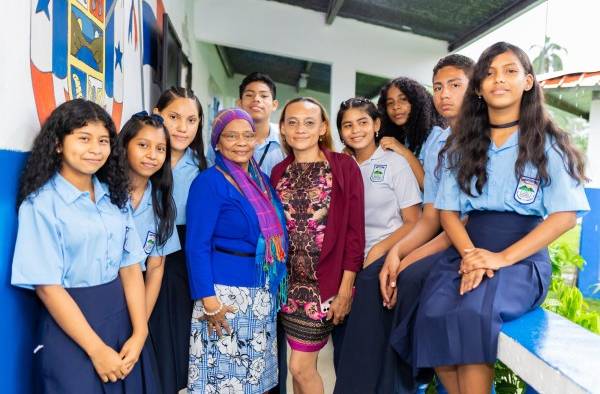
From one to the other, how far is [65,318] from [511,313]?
3.72ft

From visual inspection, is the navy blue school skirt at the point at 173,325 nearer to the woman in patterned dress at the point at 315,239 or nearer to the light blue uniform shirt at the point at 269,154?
the woman in patterned dress at the point at 315,239

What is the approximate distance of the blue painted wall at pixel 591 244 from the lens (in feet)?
13.9

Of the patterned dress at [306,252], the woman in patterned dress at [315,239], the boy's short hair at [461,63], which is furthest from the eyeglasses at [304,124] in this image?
the boy's short hair at [461,63]

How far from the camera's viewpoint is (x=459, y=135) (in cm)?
159

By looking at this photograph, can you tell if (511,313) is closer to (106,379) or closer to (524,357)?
(524,357)

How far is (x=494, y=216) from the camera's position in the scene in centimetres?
147

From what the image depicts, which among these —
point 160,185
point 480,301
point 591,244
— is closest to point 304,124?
point 160,185

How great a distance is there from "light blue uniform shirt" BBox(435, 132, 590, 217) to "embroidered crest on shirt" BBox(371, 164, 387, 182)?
47 cm

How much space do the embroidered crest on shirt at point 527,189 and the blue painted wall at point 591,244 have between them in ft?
10.8

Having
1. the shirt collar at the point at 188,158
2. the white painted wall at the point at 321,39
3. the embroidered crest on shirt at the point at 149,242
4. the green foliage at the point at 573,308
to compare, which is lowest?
the green foliage at the point at 573,308

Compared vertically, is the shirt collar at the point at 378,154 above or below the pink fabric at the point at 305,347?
above

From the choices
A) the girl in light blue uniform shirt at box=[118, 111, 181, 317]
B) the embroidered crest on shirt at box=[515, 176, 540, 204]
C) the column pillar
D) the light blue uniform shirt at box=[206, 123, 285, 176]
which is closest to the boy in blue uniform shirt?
the light blue uniform shirt at box=[206, 123, 285, 176]

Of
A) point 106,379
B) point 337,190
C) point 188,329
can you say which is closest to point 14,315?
point 106,379

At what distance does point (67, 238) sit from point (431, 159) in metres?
1.36
